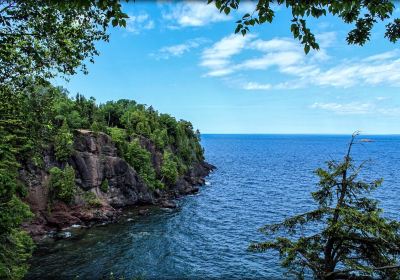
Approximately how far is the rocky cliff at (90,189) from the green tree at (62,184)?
2.91 feet

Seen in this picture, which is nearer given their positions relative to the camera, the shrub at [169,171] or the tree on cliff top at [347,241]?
the tree on cliff top at [347,241]

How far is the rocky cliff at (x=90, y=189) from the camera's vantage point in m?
50.8

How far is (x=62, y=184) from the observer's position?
176 feet

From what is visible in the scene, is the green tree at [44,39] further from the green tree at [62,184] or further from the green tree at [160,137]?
the green tree at [160,137]

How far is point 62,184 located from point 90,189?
7.47m

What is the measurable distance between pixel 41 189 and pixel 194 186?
158ft

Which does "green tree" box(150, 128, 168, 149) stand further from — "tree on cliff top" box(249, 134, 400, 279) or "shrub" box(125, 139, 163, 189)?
"tree on cliff top" box(249, 134, 400, 279)

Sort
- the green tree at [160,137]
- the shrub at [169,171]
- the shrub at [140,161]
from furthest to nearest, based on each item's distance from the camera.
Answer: the green tree at [160,137]
the shrub at [169,171]
the shrub at [140,161]

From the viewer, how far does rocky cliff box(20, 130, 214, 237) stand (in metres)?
50.8

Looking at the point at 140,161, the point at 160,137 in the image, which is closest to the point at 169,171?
the point at 140,161

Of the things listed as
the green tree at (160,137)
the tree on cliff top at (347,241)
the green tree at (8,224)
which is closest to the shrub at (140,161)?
the green tree at (160,137)

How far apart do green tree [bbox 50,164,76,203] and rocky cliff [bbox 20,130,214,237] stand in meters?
0.89

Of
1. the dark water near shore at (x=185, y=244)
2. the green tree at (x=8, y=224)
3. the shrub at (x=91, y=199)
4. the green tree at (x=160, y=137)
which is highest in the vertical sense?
the green tree at (x=160, y=137)

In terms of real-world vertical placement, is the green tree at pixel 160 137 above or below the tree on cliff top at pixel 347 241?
above
